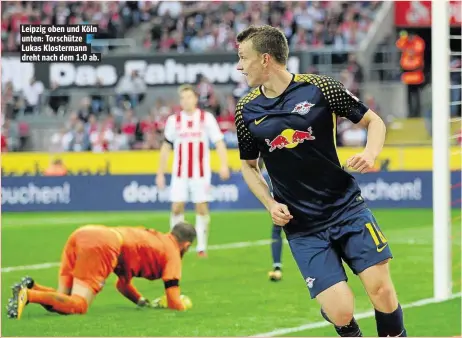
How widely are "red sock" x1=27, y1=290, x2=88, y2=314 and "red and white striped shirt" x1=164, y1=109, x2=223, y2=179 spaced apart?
511cm

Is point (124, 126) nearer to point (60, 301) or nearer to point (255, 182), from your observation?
point (60, 301)

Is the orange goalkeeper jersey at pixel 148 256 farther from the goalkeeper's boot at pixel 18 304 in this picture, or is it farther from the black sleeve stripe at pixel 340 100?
the black sleeve stripe at pixel 340 100

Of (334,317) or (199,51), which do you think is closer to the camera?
(334,317)

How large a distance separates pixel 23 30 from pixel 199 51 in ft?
59.1

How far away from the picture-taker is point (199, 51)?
26609 mm

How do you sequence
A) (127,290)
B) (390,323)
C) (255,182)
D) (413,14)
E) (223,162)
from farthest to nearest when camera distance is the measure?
(413,14)
(223,162)
(127,290)
(255,182)
(390,323)

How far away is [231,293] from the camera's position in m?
11.2

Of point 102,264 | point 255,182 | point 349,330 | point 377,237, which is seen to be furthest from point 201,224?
point 377,237

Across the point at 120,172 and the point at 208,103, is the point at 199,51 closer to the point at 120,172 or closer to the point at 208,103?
the point at 208,103

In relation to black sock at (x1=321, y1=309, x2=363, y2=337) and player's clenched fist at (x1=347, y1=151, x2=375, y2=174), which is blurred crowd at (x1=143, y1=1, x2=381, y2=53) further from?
player's clenched fist at (x1=347, y1=151, x2=375, y2=174)

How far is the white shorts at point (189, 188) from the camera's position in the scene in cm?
1451

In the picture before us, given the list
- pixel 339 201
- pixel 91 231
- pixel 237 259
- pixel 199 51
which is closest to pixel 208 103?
pixel 199 51

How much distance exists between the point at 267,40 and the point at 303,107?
0.46m

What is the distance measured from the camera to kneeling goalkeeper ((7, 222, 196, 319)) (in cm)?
916
